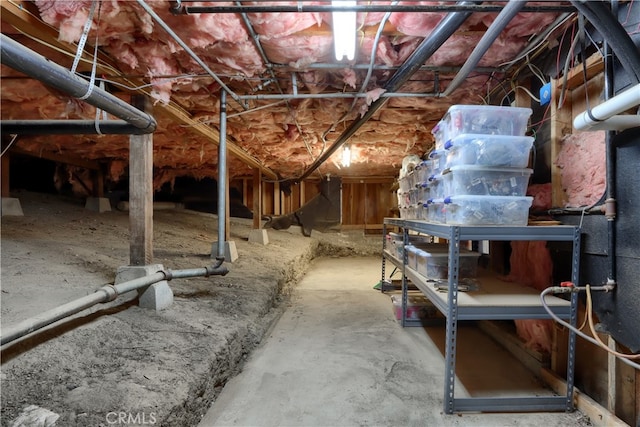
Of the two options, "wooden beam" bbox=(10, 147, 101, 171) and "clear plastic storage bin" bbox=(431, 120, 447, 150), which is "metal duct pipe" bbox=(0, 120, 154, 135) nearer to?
"clear plastic storage bin" bbox=(431, 120, 447, 150)

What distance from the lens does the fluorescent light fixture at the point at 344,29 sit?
4.55 feet

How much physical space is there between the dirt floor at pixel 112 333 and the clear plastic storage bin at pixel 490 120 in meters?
1.83

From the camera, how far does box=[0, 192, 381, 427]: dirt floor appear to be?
43.1 inches

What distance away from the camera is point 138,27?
5.31 ft

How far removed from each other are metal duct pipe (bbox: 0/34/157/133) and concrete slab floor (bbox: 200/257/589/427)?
1520 mm

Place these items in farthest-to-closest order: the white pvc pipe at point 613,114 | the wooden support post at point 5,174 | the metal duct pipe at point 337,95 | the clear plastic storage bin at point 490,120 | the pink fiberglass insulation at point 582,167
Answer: the wooden support post at point 5,174 → the metal duct pipe at point 337,95 → the clear plastic storage bin at point 490,120 → the pink fiberglass insulation at point 582,167 → the white pvc pipe at point 613,114

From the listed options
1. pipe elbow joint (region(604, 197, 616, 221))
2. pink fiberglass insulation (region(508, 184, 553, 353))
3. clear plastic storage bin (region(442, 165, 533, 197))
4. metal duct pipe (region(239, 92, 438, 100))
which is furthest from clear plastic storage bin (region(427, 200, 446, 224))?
metal duct pipe (region(239, 92, 438, 100))

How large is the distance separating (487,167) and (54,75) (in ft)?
6.35

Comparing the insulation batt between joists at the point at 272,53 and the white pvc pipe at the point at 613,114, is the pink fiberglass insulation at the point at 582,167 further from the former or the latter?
the insulation batt between joists at the point at 272,53

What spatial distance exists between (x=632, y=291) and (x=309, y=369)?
64.5 inches

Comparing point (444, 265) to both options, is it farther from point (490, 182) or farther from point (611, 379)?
point (611, 379)

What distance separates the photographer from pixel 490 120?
1.75 m

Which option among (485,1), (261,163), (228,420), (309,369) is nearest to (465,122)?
(485,1)

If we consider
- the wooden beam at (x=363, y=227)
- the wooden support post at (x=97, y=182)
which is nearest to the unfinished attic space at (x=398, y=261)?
the wooden support post at (x=97, y=182)
